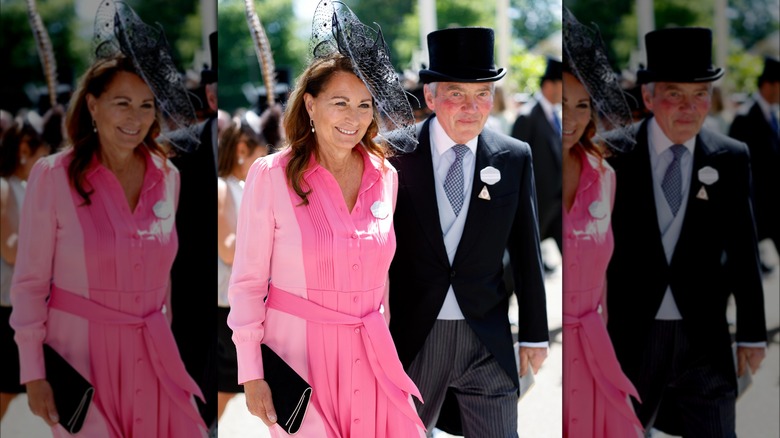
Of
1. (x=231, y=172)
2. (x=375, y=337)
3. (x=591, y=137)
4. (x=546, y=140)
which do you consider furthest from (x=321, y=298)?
(x=546, y=140)

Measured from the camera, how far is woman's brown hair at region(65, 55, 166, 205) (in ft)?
11.1

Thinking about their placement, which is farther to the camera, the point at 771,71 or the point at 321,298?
the point at 771,71

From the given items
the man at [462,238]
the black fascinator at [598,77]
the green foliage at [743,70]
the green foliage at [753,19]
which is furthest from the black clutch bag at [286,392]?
the green foliage at [753,19]

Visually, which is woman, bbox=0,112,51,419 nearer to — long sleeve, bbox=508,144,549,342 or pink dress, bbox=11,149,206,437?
pink dress, bbox=11,149,206,437

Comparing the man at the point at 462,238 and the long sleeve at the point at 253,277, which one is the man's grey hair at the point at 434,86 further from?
the long sleeve at the point at 253,277

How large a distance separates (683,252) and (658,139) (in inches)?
18.4

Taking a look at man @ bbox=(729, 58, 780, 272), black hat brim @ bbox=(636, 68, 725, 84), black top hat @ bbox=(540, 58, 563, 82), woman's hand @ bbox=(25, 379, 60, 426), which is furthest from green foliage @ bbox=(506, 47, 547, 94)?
woman's hand @ bbox=(25, 379, 60, 426)

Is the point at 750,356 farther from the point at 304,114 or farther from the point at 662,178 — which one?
the point at 304,114

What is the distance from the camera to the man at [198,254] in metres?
3.52

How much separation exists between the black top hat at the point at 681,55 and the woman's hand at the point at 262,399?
6.32 ft

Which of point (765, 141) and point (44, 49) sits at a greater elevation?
point (44, 49)

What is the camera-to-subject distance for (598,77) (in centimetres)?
350

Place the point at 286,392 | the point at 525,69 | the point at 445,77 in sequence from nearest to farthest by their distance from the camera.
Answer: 1. the point at 286,392
2. the point at 445,77
3. the point at 525,69

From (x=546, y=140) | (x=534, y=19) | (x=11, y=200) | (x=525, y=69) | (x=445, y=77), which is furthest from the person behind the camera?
(x=546, y=140)
